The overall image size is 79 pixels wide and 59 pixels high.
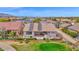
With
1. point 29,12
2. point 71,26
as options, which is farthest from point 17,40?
point 71,26

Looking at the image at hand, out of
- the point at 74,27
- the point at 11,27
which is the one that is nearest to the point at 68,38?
the point at 74,27

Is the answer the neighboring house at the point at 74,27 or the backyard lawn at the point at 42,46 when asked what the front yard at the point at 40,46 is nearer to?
the backyard lawn at the point at 42,46

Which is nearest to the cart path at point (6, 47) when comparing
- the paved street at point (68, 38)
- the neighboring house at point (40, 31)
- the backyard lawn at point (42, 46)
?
the backyard lawn at point (42, 46)

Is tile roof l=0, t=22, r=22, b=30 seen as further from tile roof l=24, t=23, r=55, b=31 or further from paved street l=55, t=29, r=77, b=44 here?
paved street l=55, t=29, r=77, b=44

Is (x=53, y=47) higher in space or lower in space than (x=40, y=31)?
lower

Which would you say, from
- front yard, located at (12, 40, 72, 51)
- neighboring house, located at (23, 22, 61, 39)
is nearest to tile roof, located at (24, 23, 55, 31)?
neighboring house, located at (23, 22, 61, 39)

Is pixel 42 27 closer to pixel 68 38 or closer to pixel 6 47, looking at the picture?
pixel 68 38
